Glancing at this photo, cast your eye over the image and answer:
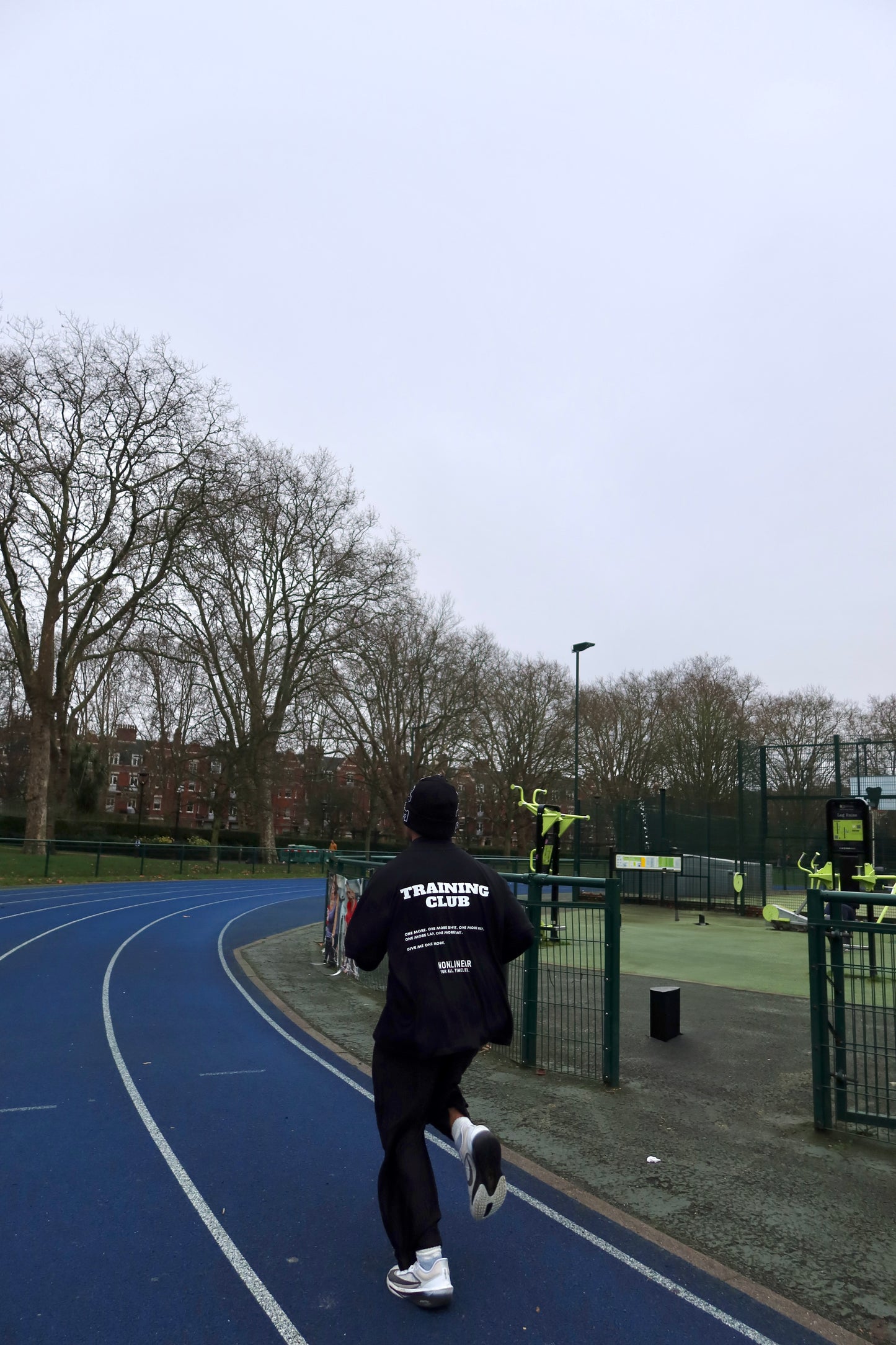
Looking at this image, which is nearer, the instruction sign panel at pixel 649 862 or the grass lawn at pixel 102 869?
the instruction sign panel at pixel 649 862

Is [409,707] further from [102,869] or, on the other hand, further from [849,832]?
[849,832]

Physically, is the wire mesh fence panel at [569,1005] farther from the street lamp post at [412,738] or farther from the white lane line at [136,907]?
the street lamp post at [412,738]

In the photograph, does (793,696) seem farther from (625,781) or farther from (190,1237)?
(190,1237)

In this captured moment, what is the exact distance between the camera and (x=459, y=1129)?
3.28 meters

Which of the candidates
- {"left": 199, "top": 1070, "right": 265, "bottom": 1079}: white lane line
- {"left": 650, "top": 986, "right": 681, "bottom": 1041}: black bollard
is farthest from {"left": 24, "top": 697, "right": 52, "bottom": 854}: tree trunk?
{"left": 650, "top": 986, "right": 681, "bottom": 1041}: black bollard

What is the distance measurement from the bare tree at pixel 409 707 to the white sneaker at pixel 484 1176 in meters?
42.8

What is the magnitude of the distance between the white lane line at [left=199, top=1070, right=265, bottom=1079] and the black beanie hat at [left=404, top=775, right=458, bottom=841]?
433cm

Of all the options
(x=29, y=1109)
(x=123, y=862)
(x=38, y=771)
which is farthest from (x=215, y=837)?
(x=29, y=1109)

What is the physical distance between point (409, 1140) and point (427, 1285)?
1.79 ft

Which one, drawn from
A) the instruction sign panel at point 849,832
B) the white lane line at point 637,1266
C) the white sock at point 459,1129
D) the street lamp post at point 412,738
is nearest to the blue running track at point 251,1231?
the white lane line at point 637,1266

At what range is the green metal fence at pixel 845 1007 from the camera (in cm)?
545

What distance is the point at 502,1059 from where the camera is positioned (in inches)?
291

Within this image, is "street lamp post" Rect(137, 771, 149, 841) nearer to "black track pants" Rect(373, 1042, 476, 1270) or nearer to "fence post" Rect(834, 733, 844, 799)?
"fence post" Rect(834, 733, 844, 799)

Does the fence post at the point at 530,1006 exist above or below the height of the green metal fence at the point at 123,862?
above
